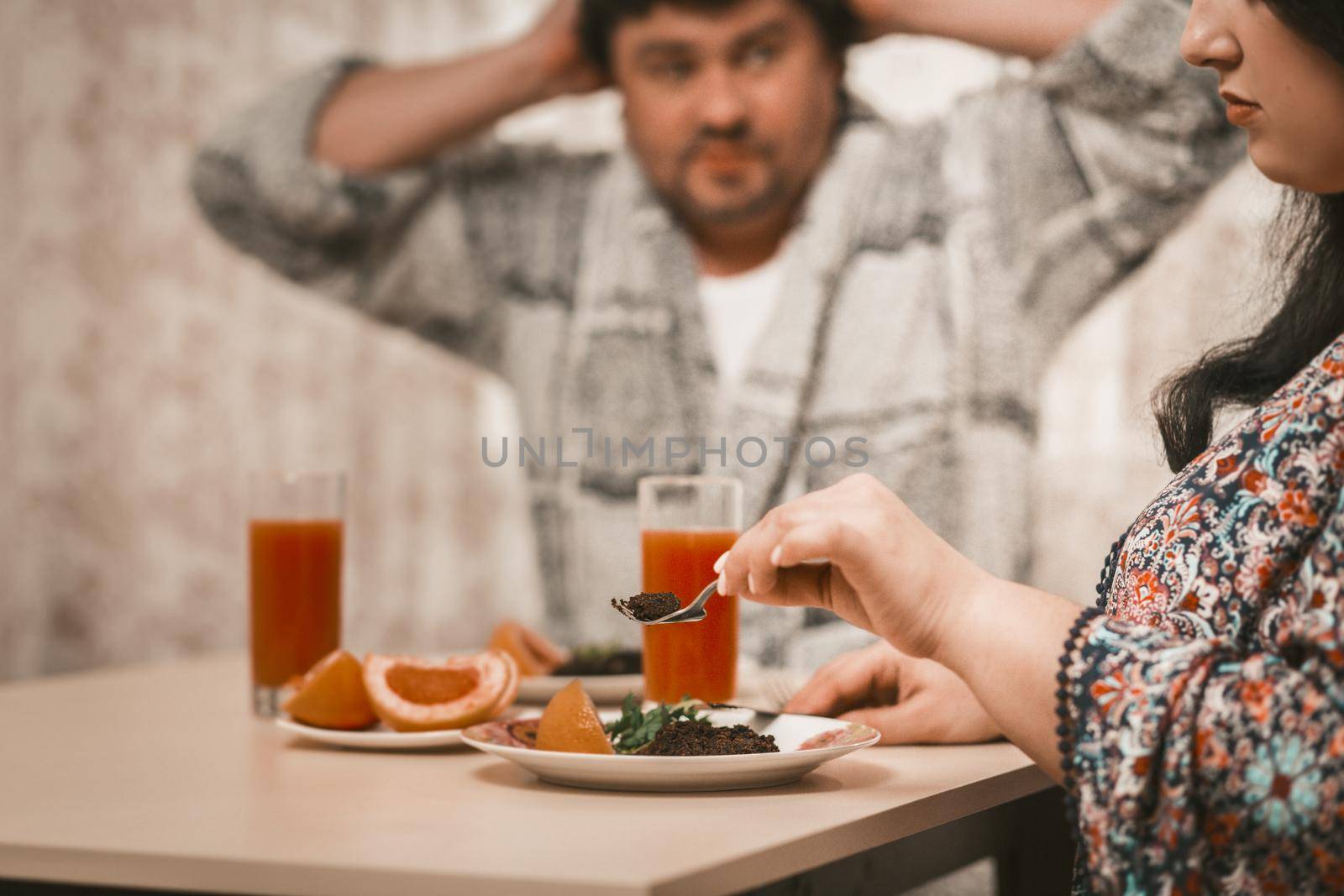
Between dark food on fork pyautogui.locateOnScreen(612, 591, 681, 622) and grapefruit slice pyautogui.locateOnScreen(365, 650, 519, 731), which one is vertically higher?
dark food on fork pyautogui.locateOnScreen(612, 591, 681, 622)

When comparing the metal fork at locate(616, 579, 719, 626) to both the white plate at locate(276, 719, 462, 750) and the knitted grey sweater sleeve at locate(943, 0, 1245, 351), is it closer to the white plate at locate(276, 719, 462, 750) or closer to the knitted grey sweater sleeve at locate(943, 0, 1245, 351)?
the white plate at locate(276, 719, 462, 750)

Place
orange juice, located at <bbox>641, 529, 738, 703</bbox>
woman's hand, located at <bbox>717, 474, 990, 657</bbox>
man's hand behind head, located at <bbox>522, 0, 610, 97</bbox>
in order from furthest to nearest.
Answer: man's hand behind head, located at <bbox>522, 0, 610, 97</bbox> → orange juice, located at <bbox>641, 529, 738, 703</bbox> → woman's hand, located at <bbox>717, 474, 990, 657</bbox>

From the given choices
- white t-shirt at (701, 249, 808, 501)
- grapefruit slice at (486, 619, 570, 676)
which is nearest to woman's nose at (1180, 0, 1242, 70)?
grapefruit slice at (486, 619, 570, 676)

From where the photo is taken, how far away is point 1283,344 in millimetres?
1204

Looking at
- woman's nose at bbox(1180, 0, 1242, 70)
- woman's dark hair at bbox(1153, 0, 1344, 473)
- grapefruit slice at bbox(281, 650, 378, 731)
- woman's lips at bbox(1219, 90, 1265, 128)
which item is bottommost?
grapefruit slice at bbox(281, 650, 378, 731)

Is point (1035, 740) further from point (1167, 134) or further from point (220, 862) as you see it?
point (1167, 134)

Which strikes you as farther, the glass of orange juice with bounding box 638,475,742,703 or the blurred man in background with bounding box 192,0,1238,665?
the blurred man in background with bounding box 192,0,1238,665

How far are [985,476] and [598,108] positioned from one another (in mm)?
1238

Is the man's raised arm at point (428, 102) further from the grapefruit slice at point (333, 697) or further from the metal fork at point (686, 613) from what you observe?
the metal fork at point (686, 613)

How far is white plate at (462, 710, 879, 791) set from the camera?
2.92 feet

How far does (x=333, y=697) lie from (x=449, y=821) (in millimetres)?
372

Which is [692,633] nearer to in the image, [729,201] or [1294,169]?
[1294,169]

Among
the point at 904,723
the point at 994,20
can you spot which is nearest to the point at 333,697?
the point at 904,723

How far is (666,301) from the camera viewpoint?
9.66ft
